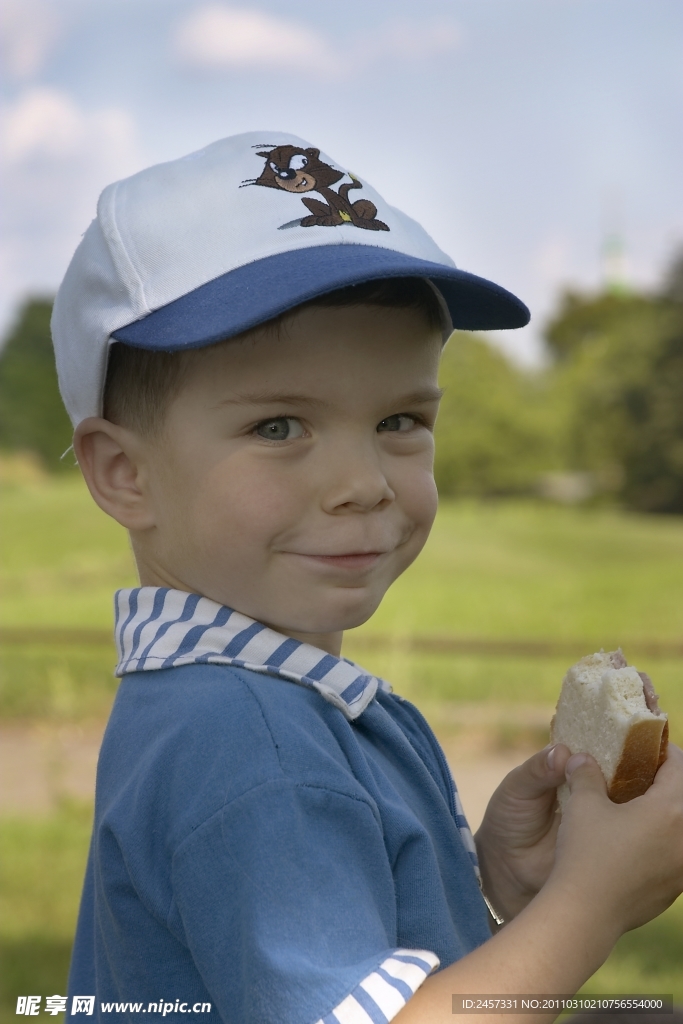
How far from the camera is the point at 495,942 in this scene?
3.63 ft

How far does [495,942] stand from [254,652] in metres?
0.41

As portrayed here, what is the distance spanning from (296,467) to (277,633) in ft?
0.68

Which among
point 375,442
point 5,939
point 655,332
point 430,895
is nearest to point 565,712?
point 430,895

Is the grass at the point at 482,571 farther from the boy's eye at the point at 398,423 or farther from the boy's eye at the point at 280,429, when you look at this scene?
the boy's eye at the point at 280,429

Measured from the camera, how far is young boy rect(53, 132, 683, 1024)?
1032 millimetres

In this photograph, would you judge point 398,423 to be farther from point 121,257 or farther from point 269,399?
point 121,257

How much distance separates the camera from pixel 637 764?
1.32 m

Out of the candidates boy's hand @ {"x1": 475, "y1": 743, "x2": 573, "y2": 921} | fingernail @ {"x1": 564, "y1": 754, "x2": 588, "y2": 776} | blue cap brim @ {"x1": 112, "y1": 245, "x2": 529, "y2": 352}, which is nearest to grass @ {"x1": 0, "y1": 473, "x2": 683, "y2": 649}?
boy's hand @ {"x1": 475, "y1": 743, "x2": 573, "y2": 921}

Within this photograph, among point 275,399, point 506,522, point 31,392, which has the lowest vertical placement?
point 275,399

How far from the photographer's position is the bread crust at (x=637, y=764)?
4.29 feet

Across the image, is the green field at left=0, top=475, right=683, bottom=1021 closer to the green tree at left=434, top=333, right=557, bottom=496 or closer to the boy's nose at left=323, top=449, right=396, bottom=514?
the green tree at left=434, top=333, right=557, bottom=496

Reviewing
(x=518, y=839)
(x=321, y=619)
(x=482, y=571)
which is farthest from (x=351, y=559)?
(x=482, y=571)

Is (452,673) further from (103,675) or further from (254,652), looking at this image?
(254,652)

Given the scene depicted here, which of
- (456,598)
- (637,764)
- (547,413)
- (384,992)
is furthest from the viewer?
(547,413)
